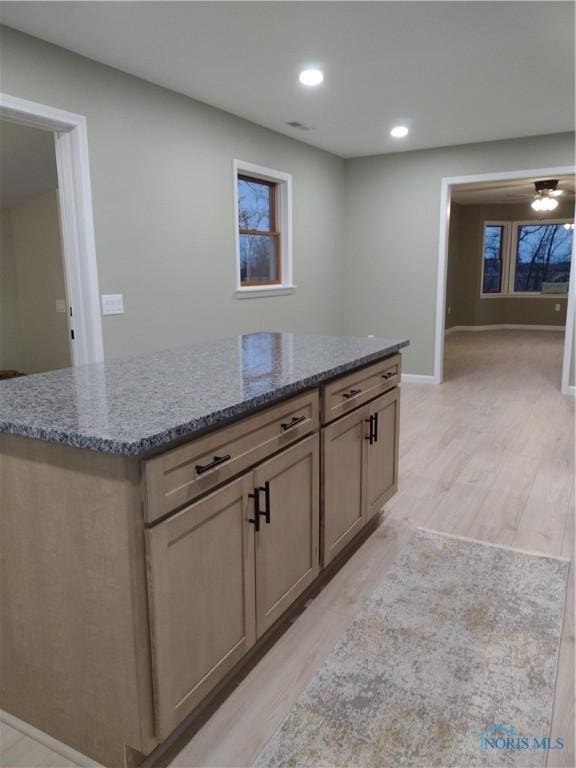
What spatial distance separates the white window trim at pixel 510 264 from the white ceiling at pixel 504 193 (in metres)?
Answer: 0.47

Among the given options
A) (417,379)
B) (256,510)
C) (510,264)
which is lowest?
(417,379)

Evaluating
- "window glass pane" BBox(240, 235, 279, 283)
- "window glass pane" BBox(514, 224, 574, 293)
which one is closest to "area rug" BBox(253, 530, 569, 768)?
"window glass pane" BBox(240, 235, 279, 283)

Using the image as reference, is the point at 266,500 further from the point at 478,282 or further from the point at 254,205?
the point at 478,282

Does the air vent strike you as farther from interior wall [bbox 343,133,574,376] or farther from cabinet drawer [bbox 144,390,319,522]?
cabinet drawer [bbox 144,390,319,522]

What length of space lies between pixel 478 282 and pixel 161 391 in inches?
413

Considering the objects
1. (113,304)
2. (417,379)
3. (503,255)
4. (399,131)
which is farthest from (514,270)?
(113,304)

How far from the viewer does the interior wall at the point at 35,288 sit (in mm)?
5555

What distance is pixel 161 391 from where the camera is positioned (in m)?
1.64

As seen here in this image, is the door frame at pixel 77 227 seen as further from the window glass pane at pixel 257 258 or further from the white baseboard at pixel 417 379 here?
the white baseboard at pixel 417 379

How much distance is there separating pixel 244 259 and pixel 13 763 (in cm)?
427

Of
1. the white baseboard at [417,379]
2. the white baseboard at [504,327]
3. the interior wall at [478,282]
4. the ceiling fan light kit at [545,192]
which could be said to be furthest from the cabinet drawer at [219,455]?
the white baseboard at [504,327]

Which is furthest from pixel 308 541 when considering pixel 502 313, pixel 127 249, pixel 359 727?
pixel 502 313

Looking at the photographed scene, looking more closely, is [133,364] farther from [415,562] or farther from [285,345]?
[415,562]

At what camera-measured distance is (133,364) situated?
83.8 inches
